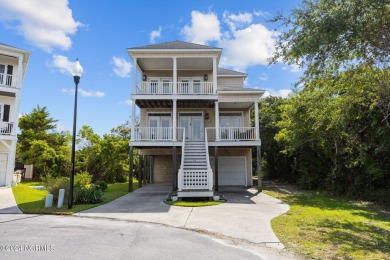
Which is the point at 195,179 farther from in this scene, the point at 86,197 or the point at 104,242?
the point at 104,242

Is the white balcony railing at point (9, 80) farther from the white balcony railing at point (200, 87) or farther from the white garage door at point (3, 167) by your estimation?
the white balcony railing at point (200, 87)

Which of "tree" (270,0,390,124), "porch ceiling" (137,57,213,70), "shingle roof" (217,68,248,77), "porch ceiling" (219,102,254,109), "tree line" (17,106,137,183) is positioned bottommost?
"tree line" (17,106,137,183)

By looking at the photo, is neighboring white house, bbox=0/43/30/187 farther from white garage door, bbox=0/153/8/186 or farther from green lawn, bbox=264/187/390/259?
green lawn, bbox=264/187/390/259

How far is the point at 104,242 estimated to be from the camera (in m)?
5.38

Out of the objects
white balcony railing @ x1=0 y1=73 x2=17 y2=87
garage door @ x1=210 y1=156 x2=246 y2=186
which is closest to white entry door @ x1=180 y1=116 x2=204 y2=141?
garage door @ x1=210 y1=156 x2=246 y2=186

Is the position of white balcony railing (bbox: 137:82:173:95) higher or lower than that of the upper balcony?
lower

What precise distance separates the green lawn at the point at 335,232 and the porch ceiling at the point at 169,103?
881 centimetres

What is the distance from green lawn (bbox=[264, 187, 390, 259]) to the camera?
507 centimetres

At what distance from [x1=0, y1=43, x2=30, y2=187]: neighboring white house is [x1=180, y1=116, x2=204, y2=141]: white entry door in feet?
37.3

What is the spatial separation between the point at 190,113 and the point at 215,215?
1103cm

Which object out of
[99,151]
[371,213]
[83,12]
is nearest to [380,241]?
[371,213]

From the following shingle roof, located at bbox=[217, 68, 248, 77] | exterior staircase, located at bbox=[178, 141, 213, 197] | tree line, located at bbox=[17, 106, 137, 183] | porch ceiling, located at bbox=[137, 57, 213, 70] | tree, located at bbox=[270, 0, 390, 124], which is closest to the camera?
tree, located at bbox=[270, 0, 390, 124]

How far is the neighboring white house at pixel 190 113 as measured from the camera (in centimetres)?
1527

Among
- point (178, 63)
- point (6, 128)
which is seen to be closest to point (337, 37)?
point (178, 63)
